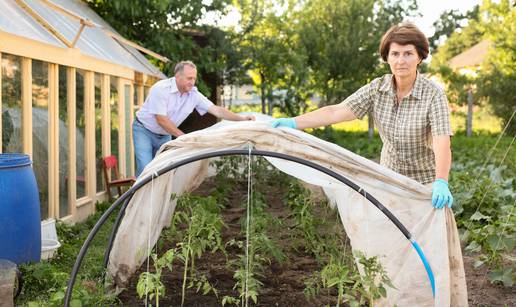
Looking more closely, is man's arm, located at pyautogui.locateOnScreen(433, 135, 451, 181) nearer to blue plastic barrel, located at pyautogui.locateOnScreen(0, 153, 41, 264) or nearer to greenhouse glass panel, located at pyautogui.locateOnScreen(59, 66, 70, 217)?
blue plastic barrel, located at pyautogui.locateOnScreen(0, 153, 41, 264)

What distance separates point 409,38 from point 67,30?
16.1 ft

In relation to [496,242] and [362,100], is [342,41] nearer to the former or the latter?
[496,242]

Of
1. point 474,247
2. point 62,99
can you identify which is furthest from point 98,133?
point 474,247

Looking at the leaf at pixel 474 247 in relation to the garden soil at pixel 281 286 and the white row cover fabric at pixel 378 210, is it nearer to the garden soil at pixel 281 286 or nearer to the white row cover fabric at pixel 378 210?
the garden soil at pixel 281 286

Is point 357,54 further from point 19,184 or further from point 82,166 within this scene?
point 19,184

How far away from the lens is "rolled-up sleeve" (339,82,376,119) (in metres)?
4.01

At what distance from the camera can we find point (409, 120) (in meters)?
3.82

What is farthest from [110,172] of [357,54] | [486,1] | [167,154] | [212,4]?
[486,1]

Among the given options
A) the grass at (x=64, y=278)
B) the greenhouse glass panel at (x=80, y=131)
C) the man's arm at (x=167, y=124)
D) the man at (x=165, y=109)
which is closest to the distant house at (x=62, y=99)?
the greenhouse glass panel at (x=80, y=131)

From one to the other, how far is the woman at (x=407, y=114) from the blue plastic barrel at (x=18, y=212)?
2011 mm

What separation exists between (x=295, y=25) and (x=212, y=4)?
6.39m

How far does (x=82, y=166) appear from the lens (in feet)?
26.0

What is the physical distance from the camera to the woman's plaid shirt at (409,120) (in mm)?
3709

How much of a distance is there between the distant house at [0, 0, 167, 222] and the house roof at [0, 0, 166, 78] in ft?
0.04
